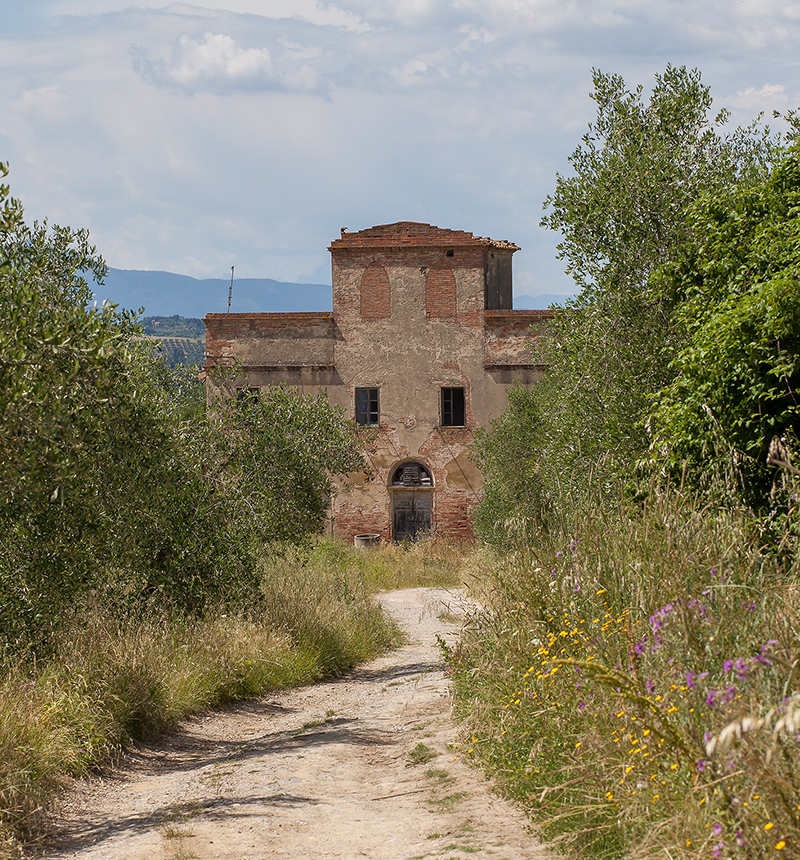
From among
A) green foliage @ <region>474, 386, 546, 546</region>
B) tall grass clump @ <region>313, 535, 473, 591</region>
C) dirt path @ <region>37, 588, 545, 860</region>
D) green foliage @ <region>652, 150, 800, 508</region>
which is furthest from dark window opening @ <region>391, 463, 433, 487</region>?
green foliage @ <region>652, 150, 800, 508</region>

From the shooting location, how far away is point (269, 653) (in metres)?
12.0

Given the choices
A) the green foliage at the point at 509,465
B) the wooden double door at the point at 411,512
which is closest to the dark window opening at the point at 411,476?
the wooden double door at the point at 411,512

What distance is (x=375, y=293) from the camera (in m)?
28.8

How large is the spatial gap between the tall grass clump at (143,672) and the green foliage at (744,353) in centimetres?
528

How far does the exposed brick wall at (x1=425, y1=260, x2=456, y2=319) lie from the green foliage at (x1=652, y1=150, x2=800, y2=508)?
18757mm

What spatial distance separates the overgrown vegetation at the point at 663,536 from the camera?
431cm

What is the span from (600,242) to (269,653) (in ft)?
21.7

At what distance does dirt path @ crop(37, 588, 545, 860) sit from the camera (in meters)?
5.66

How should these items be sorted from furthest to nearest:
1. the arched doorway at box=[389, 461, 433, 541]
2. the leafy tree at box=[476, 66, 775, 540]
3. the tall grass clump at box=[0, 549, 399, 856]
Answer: the arched doorway at box=[389, 461, 433, 541], the leafy tree at box=[476, 66, 775, 540], the tall grass clump at box=[0, 549, 399, 856]

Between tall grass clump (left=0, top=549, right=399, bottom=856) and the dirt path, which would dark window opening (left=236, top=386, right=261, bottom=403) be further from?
the dirt path

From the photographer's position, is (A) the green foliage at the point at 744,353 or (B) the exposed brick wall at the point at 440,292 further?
(B) the exposed brick wall at the point at 440,292

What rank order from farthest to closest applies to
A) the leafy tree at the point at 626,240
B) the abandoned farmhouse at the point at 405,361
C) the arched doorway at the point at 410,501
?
the arched doorway at the point at 410,501 < the abandoned farmhouse at the point at 405,361 < the leafy tree at the point at 626,240

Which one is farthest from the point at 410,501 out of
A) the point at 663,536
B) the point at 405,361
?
the point at 663,536

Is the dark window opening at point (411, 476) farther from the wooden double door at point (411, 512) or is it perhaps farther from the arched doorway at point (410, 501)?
the wooden double door at point (411, 512)
